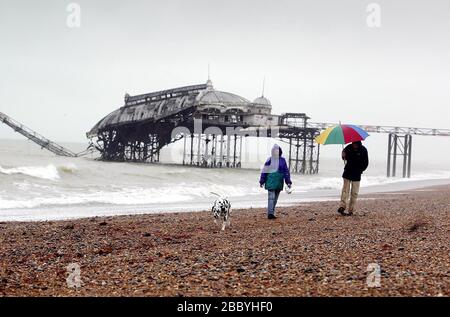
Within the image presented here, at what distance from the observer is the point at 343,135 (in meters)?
13.0

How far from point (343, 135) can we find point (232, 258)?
6574mm

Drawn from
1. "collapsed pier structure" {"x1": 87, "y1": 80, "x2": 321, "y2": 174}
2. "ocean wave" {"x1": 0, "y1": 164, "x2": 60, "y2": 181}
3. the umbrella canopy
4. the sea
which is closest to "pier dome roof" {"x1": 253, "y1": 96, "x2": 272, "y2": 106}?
"collapsed pier structure" {"x1": 87, "y1": 80, "x2": 321, "y2": 174}

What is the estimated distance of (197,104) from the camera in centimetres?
4894

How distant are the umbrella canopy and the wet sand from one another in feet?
6.23

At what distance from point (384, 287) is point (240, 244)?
3593 millimetres

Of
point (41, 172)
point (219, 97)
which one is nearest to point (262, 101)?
point (219, 97)

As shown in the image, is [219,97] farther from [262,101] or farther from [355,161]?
[355,161]

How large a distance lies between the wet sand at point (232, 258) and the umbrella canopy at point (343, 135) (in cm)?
190

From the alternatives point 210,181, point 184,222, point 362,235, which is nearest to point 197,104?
point 210,181

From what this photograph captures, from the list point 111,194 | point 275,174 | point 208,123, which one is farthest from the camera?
point 208,123

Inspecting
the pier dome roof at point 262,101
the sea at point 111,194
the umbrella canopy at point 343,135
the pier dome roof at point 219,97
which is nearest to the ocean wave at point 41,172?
the sea at point 111,194

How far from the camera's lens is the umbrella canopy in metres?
12.9

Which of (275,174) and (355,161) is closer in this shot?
(275,174)
